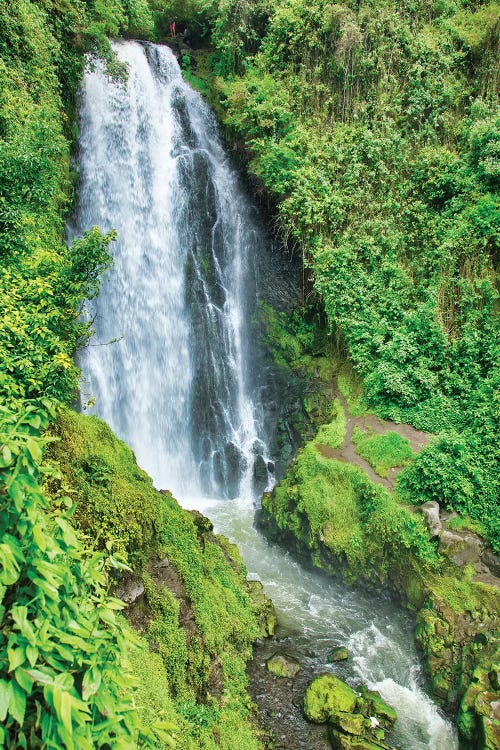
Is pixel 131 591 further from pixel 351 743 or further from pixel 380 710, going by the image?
pixel 380 710

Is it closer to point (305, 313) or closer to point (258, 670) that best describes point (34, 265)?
point (258, 670)

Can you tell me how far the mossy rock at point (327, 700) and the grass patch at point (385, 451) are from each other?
440 centimetres

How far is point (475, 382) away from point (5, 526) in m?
11.0

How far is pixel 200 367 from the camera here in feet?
47.2

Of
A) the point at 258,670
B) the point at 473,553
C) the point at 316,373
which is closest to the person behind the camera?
the point at 258,670

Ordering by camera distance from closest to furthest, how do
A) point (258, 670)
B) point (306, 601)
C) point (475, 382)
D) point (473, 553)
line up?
point (258, 670) → point (473, 553) → point (306, 601) → point (475, 382)

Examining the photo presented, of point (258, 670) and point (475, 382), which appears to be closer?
point (258, 670)

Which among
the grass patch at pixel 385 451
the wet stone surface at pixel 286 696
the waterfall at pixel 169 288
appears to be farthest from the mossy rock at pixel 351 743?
the waterfall at pixel 169 288

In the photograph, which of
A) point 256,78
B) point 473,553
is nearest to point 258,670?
point 473,553

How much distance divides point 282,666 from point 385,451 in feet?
16.6

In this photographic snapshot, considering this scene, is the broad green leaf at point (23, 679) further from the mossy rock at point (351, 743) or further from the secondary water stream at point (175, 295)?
the secondary water stream at point (175, 295)

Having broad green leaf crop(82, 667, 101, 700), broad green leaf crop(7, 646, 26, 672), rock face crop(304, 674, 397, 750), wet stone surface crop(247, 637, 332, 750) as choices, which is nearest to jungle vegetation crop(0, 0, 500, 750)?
broad green leaf crop(82, 667, 101, 700)

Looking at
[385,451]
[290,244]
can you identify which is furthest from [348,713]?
[290,244]

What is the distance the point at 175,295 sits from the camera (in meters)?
14.3
